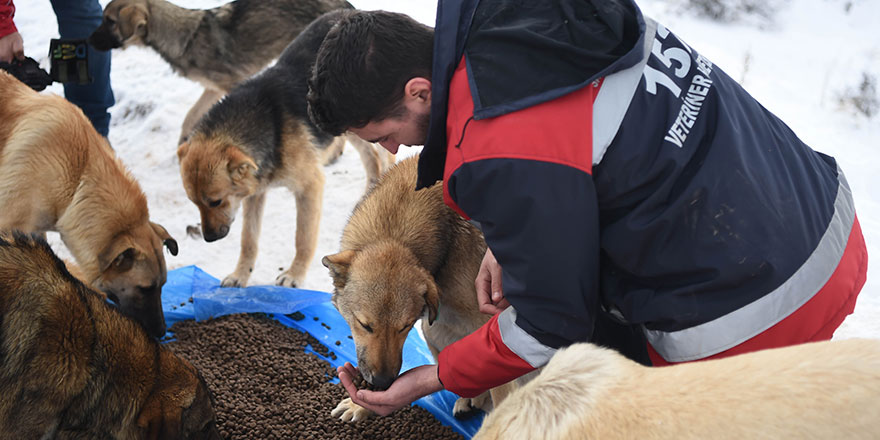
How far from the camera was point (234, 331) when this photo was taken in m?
4.11

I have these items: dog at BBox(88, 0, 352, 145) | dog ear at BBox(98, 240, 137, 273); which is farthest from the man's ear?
dog at BBox(88, 0, 352, 145)

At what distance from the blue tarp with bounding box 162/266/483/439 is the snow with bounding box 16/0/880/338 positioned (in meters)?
0.51

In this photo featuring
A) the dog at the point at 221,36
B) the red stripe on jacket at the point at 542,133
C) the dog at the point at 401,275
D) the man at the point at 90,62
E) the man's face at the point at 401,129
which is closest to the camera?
the red stripe on jacket at the point at 542,133

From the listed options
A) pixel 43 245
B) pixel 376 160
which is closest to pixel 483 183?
pixel 43 245

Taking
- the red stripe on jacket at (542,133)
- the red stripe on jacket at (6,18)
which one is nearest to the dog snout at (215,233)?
the red stripe on jacket at (6,18)

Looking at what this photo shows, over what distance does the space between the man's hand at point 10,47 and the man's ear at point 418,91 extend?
4.07 meters

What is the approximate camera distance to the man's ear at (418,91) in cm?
206

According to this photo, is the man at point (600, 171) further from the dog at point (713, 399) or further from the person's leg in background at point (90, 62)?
the person's leg in background at point (90, 62)

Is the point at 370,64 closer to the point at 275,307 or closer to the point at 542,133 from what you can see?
the point at 542,133

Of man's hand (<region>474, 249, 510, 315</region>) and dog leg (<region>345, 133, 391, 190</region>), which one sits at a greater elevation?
man's hand (<region>474, 249, 510, 315</region>)

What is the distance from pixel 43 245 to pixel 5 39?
117 inches

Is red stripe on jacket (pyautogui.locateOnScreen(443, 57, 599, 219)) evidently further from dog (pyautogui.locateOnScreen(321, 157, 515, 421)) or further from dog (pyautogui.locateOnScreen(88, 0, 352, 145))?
dog (pyautogui.locateOnScreen(88, 0, 352, 145))

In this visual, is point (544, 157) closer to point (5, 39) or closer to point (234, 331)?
point (234, 331)

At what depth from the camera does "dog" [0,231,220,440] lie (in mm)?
2303
